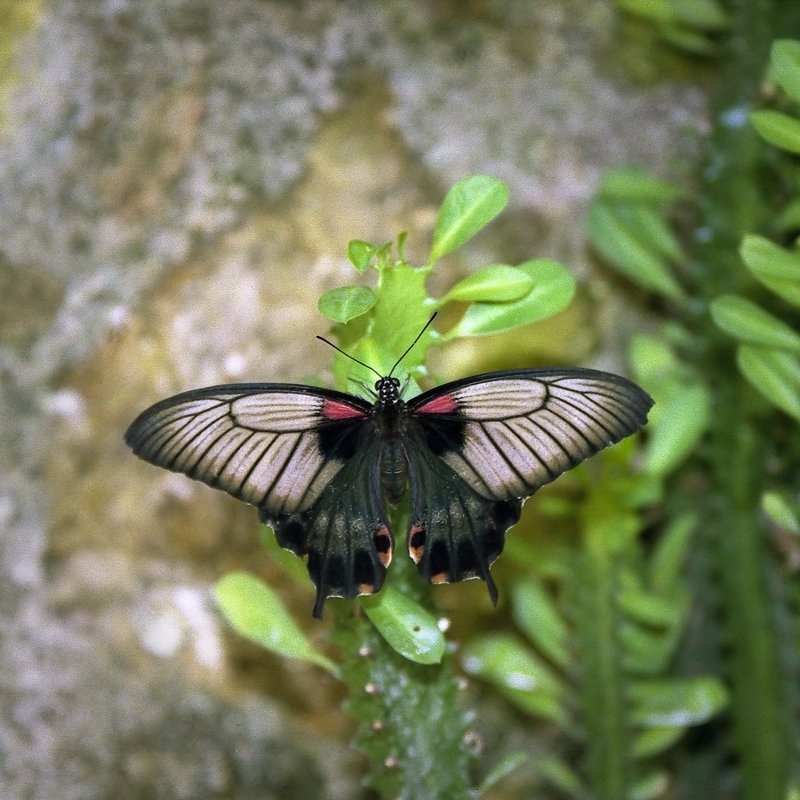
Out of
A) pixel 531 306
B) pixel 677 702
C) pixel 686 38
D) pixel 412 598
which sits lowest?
pixel 677 702

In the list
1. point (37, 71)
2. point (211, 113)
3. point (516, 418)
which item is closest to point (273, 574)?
point (516, 418)

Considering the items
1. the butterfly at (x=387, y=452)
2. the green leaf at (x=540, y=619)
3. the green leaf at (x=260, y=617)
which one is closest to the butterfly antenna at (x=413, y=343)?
the butterfly at (x=387, y=452)

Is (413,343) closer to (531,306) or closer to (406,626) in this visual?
(531,306)

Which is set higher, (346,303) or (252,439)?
(346,303)

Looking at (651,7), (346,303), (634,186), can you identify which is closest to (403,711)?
(346,303)

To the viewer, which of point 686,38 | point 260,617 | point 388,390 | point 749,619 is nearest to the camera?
point 388,390

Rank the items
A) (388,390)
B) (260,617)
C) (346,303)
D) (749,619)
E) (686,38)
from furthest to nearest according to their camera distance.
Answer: (686,38), (749,619), (260,617), (388,390), (346,303)

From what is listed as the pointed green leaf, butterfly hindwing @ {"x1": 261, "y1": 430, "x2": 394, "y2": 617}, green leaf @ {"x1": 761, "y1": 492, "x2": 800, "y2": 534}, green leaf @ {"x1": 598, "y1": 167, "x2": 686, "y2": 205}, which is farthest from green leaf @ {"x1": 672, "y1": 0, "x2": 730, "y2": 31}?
the pointed green leaf

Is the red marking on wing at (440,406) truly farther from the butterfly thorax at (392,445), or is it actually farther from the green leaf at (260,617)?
the green leaf at (260,617)

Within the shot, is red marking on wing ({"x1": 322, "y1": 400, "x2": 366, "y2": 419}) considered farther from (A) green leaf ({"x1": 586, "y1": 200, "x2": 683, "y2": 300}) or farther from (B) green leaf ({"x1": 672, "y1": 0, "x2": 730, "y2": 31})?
(B) green leaf ({"x1": 672, "y1": 0, "x2": 730, "y2": 31})

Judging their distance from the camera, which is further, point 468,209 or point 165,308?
point 165,308
